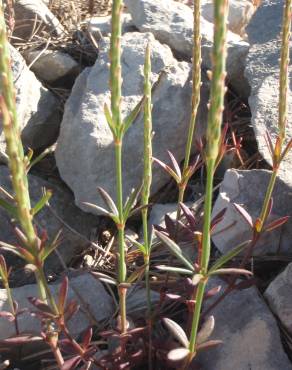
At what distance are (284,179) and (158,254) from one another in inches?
23.6

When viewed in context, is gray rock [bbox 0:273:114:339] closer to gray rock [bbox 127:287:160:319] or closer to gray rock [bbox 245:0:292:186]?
gray rock [bbox 127:287:160:319]

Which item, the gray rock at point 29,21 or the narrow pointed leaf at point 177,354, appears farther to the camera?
the gray rock at point 29,21

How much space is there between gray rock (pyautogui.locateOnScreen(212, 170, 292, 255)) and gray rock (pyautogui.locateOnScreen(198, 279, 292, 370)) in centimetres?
23

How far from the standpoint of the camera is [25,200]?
1.20 m

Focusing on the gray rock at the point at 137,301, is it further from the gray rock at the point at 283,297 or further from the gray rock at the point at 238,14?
the gray rock at the point at 238,14

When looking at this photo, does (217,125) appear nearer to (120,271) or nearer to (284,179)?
(120,271)

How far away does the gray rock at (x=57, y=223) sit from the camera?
270cm

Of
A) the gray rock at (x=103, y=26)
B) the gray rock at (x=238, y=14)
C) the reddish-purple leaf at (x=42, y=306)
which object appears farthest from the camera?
the gray rock at (x=238, y=14)

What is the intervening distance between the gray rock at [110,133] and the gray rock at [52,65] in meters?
0.33

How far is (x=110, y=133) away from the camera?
108 inches

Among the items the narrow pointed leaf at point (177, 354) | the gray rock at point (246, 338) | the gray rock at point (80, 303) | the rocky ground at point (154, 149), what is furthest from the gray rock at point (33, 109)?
the narrow pointed leaf at point (177, 354)

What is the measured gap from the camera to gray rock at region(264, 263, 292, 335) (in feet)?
6.86

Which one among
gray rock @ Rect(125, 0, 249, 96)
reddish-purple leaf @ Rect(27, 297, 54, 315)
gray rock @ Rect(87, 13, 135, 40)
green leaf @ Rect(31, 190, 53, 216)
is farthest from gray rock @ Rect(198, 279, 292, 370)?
gray rock @ Rect(87, 13, 135, 40)

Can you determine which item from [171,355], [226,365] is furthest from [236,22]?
[171,355]
